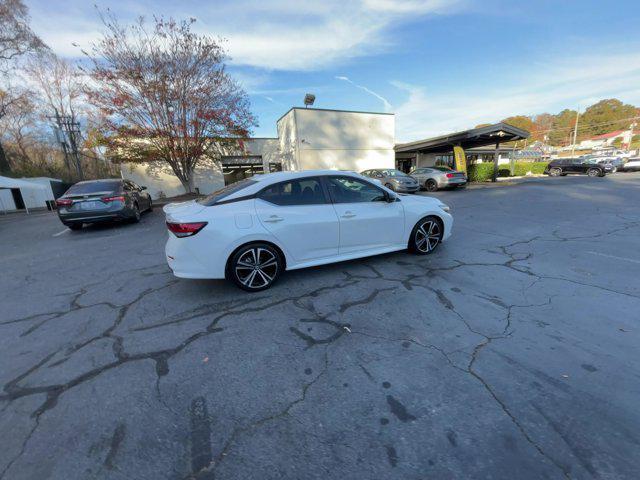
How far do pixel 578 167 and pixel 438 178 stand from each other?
18.1m

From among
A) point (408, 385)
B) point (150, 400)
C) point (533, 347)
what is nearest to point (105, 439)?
point (150, 400)

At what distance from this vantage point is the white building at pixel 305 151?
64.1 ft

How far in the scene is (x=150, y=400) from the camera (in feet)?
6.76

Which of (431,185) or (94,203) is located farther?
(431,185)

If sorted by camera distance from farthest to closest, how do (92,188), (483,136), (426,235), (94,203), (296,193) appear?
(483,136) → (92,188) → (94,203) → (426,235) → (296,193)

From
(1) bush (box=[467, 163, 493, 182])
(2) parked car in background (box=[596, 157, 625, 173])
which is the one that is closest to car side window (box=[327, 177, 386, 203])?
(1) bush (box=[467, 163, 493, 182])

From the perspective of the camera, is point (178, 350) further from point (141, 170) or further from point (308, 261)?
point (141, 170)

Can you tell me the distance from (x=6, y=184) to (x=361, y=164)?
22587mm

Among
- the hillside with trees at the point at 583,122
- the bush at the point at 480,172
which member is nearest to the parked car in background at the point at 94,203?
the bush at the point at 480,172

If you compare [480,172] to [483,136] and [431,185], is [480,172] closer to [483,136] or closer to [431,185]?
[483,136]

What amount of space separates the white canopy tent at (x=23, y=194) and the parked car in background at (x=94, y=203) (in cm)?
1240

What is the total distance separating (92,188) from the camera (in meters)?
8.12

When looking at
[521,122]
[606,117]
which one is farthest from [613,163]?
[606,117]

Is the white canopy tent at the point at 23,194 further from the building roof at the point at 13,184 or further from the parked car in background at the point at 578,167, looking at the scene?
the parked car in background at the point at 578,167
